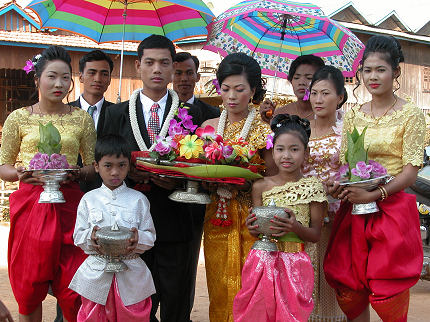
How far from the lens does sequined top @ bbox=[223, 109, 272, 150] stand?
4.17m

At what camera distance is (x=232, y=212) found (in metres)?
4.23

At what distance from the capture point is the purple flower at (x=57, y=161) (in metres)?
3.96

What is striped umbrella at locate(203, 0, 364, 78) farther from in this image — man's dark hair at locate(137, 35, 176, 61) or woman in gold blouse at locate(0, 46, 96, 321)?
woman in gold blouse at locate(0, 46, 96, 321)

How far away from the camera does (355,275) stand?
3912 mm

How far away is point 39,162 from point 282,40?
305 centimetres

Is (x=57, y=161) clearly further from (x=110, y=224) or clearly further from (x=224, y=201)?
(x=224, y=201)

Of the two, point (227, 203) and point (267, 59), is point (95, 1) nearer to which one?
point (267, 59)

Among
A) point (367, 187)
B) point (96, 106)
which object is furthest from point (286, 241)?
point (96, 106)

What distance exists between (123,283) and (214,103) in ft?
15.0

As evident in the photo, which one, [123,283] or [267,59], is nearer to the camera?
[123,283]

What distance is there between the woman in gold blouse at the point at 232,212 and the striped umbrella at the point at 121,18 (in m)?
1.57

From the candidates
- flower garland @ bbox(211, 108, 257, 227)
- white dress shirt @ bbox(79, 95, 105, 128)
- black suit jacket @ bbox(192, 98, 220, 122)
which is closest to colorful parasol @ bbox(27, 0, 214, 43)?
white dress shirt @ bbox(79, 95, 105, 128)

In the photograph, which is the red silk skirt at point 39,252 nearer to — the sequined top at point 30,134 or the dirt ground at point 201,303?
the sequined top at point 30,134

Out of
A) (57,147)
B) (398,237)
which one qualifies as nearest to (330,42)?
(398,237)
